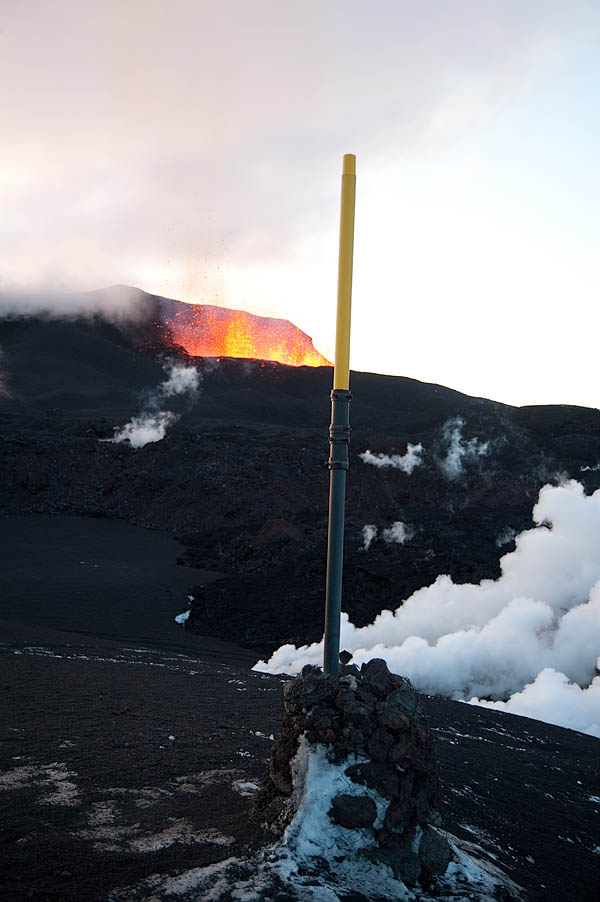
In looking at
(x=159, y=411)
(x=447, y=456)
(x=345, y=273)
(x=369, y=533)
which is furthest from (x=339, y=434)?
(x=159, y=411)

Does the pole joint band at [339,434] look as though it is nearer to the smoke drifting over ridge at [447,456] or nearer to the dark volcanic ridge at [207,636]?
the dark volcanic ridge at [207,636]

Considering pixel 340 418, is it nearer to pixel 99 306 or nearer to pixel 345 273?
pixel 345 273

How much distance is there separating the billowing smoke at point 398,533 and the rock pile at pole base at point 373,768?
25.0m

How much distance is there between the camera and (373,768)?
508cm

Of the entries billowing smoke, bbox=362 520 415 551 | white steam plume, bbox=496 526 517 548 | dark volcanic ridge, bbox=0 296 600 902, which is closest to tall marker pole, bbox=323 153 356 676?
dark volcanic ridge, bbox=0 296 600 902

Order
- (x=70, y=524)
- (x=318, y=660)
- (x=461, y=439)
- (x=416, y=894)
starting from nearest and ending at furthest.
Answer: (x=416, y=894) < (x=318, y=660) < (x=70, y=524) < (x=461, y=439)

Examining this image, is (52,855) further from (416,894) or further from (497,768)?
(497,768)

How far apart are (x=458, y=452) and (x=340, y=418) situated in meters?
45.6

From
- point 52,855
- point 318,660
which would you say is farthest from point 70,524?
point 52,855

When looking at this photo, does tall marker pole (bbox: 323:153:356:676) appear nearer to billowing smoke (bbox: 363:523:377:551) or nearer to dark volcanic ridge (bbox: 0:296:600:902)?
dark volcanic ridge (bbox: 0:296:600:902)

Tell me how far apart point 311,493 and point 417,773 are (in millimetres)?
36344

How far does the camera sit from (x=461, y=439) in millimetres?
53469

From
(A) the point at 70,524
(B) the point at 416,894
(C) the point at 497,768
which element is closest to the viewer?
(B) the point at 416,894

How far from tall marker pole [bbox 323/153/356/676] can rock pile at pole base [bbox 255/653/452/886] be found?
39 centimetres
